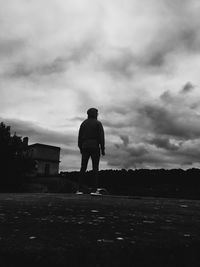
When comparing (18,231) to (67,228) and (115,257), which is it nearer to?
(67,228)

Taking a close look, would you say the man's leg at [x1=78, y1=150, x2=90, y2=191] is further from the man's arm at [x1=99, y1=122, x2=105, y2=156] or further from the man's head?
the man's head

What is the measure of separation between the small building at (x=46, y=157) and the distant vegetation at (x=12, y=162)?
27.5 m

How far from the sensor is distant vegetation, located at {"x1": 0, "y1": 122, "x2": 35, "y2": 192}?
97.8 ft

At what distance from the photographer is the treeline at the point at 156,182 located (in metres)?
16.5

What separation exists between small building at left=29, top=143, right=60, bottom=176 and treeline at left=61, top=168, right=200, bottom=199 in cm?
4155

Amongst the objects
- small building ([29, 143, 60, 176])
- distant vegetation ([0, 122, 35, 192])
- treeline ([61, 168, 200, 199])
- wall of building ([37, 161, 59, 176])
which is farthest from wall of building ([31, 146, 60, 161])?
treeline ([61, 168, 200, 199])

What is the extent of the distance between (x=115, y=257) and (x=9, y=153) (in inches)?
1190

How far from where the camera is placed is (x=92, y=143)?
12391 millimetres

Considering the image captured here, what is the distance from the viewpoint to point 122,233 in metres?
3.90

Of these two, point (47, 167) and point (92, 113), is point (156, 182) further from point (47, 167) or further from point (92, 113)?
point (47, 167)

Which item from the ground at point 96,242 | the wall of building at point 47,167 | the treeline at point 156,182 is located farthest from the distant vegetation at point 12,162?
the wall of building at point 47,167

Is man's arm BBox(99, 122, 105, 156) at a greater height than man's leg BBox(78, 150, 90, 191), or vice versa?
man's arm BBox(99, 122, 105, 156)

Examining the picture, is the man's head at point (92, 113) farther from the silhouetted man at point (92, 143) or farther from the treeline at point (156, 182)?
the treeline at point (156, 182)

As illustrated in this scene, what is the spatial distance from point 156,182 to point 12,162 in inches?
663
